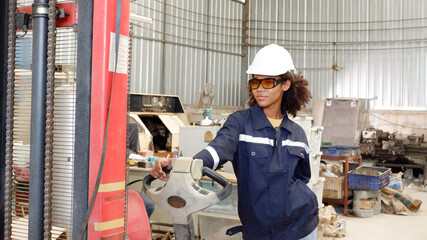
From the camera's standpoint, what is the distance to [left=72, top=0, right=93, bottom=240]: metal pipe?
5.06ft

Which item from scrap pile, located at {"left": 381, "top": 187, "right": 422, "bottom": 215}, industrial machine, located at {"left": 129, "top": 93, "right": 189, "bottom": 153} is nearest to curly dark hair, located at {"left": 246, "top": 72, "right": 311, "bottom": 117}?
scrap pile, located at {"left": 381, "top": 187, "right": 422, "bottom": 215}

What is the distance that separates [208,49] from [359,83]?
4.68 meters

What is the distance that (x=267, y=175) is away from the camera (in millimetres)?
2318

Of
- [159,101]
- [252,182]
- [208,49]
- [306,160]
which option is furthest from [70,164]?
[208,49]

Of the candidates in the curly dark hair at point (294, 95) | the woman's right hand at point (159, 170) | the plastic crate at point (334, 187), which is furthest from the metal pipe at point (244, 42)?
the woman's right hand at point (159, 170)

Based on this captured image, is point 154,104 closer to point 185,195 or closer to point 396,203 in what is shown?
point 396,203

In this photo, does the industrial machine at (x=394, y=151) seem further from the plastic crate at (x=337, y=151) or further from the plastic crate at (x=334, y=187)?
the plastic crate at (x=334, y=187)

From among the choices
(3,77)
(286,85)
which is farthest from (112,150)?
(286,85)

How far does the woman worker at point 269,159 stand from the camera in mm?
2314

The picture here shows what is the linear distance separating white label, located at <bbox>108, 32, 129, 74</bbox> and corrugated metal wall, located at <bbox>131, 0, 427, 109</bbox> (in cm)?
996

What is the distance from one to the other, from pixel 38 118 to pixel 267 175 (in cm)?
119

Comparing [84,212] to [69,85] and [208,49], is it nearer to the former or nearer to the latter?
[69,85]

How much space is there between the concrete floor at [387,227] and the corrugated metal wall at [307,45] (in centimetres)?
657

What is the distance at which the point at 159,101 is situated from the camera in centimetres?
1027
